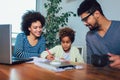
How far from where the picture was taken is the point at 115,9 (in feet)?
10.7

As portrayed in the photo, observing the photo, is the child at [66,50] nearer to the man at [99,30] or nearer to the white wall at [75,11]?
the man at [99,30]

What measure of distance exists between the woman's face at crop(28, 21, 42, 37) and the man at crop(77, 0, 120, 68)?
82 cm

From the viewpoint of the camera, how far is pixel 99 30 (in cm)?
208

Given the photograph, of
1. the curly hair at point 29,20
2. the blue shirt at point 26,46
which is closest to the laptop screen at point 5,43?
the blue shirt at point 26,46

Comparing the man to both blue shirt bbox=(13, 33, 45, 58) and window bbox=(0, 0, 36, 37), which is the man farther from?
window bbox=(0, 0, 36, 37)

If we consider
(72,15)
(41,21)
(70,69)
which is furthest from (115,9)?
(70,69)

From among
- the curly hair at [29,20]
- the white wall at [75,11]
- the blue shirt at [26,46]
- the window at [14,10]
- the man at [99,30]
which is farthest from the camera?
the window at [14,10]

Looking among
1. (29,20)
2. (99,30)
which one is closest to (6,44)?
(99,30)

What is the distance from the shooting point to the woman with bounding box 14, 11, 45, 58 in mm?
2624

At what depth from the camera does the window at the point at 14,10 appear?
157 inches

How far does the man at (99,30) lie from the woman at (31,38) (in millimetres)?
785

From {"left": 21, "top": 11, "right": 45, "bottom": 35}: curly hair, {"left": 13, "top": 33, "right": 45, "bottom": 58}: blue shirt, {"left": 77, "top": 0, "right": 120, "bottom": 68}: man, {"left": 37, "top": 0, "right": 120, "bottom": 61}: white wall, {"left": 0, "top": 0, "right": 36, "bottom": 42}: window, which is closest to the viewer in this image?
{"left": 77, "top": 0, "right": 120, "bottom": 68}: man

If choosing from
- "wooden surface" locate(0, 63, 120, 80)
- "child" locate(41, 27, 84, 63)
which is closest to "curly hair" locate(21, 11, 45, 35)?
"child" locate(41, 27, 84, 63)

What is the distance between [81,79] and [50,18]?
8.56 feet
